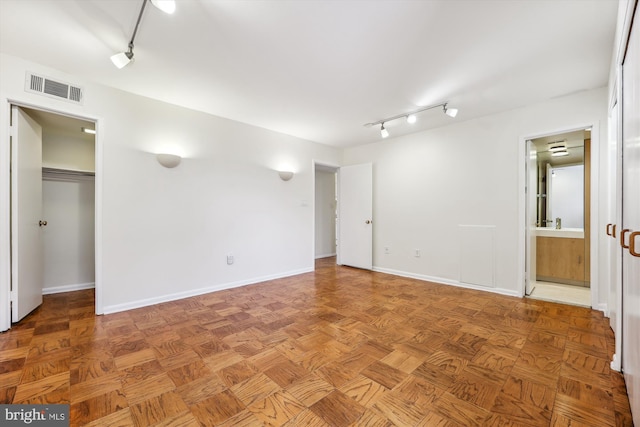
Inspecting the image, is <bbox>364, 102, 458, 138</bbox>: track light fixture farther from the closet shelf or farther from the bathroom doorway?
the closet shelf

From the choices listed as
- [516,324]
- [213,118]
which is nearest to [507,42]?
[516,324]

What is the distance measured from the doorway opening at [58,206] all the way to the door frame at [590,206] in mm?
5196

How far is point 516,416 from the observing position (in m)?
1.42

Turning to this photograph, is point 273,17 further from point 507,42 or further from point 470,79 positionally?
point 470,79

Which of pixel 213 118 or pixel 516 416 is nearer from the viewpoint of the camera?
pixel 516 416

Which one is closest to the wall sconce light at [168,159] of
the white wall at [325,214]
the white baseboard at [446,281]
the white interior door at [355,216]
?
the white interior door at [355,216]

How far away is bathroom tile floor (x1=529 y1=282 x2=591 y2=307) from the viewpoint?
3.26 m

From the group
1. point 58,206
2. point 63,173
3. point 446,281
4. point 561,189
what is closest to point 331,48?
point 446,281

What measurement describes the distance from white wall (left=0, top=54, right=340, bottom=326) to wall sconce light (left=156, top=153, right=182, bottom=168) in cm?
8

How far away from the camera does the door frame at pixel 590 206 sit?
2898 mm

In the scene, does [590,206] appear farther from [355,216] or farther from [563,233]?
[355,216]

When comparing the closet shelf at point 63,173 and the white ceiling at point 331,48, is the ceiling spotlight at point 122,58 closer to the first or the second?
the white ceiling at point 331,48

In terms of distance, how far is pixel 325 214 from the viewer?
6.89 m

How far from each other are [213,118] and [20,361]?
10.1 feet
